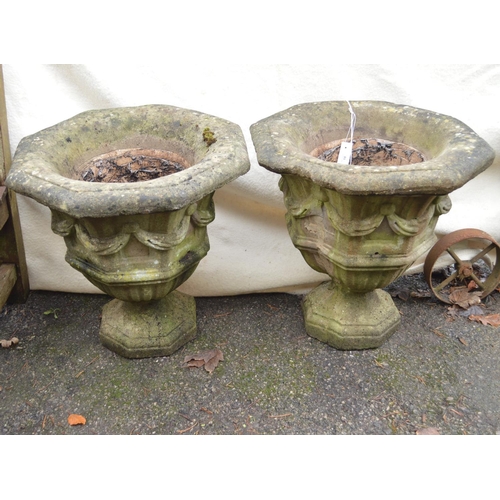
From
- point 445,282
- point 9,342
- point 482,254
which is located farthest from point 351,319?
point 9,342

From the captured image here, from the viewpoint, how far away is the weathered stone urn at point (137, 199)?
2.00 m

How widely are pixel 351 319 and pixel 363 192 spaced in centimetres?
87

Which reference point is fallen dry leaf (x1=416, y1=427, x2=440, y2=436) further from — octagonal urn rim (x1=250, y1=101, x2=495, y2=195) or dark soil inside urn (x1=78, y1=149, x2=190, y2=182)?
dark soil inside urn (x1=78, y1=149, x2=190, y2=182)

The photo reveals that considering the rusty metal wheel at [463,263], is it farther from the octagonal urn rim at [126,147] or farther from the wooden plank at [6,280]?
the wooden plank at [6,280]

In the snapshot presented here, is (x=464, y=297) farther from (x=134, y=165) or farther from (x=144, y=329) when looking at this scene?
(x=134, y=165)

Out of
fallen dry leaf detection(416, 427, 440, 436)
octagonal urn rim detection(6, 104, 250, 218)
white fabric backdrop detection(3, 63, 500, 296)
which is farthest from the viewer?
white fabric backdrop detection(3, 63, 500, 296)

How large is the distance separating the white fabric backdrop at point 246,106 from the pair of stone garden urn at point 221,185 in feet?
0.79

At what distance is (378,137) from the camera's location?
267cm

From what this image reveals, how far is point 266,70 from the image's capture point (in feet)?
9.22

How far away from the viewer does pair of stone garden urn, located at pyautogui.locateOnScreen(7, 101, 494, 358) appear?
2.04 meters

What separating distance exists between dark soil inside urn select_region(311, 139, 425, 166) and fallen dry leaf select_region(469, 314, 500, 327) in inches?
37.4

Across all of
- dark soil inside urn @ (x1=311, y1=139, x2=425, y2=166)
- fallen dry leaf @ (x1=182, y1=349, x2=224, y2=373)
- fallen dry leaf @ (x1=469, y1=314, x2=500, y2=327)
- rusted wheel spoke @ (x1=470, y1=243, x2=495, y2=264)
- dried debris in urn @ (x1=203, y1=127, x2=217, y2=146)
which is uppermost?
dried debris in urn @ (x1=203, y1=127, x2=217, y2=146)

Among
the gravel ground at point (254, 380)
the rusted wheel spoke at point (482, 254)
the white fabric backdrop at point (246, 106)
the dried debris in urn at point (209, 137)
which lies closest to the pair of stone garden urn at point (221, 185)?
the dried debris in urn at point (209, 137)

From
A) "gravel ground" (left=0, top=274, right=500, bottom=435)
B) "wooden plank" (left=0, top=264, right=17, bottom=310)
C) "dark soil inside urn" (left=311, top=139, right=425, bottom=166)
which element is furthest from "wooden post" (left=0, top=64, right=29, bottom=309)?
"dark soil inside urn" (left=311, top=139, right=425, bottom=166)
